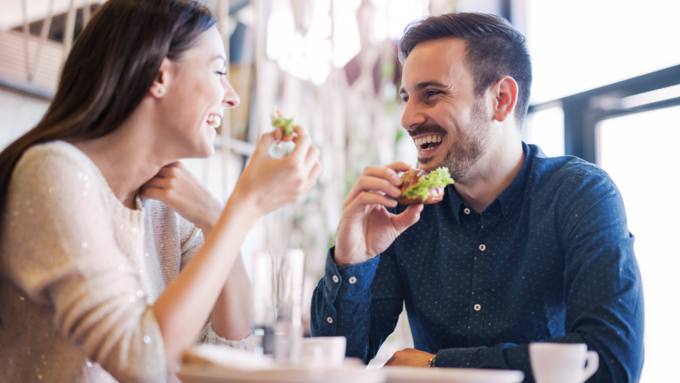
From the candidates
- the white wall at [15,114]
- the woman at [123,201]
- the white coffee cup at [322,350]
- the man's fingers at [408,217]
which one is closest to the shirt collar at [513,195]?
the man's fingers at [408,217]

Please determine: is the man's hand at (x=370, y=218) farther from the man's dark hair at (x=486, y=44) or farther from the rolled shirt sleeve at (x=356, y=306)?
the man's dark hair at (x=486, y=44)

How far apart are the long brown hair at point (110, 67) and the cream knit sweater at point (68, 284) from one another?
0.29 feet

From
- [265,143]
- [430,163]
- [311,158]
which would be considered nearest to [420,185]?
[430,163]

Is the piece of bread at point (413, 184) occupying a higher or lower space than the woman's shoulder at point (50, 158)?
lower

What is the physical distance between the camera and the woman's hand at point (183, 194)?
52.2 inches

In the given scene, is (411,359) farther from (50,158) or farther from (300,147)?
(50,158)

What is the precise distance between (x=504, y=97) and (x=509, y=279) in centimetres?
72

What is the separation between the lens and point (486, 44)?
1.99 metres

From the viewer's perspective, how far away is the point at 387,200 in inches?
59.9

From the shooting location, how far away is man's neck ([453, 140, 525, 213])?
75.4 inches

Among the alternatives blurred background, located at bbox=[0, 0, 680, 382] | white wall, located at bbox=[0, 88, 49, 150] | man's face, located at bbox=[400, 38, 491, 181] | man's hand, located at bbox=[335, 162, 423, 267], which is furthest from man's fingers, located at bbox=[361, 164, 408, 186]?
white wall, located at bbox=[0, 88, 49, 150]

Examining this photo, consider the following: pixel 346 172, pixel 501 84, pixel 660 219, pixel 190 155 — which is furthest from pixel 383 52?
pixel 190 155

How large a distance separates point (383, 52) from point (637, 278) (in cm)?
235

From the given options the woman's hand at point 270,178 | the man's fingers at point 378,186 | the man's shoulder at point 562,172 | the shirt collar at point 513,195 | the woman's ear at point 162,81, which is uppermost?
the woman's ear at point 162,81
